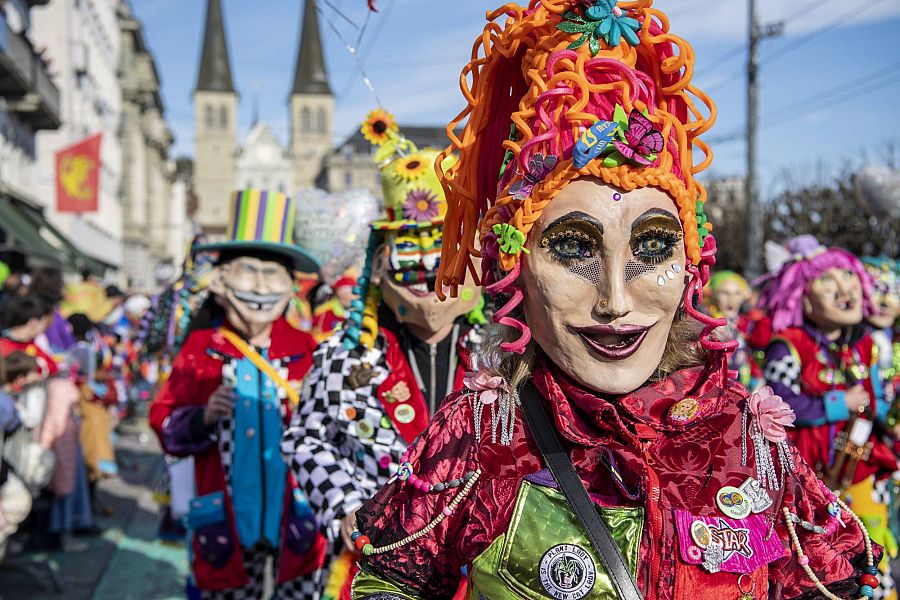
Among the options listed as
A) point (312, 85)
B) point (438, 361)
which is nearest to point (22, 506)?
point (438, 361)

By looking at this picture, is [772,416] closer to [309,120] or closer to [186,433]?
[186,433]

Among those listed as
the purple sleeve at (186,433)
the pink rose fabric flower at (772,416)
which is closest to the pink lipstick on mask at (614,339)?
the pink rose fabric flower at (772,416)

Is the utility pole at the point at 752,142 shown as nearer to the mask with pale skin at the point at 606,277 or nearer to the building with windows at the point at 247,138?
the mask with pale skin at the point at 606,277

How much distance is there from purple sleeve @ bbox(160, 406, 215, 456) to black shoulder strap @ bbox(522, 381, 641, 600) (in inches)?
92.0

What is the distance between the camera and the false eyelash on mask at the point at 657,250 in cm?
182

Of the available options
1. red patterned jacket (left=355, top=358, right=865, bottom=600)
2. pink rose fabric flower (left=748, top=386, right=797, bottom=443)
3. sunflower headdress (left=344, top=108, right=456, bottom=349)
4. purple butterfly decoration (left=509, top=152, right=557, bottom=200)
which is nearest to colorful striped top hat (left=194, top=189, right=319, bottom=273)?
sunflower headdress (left=344, top=108, right=456, bottom=349)

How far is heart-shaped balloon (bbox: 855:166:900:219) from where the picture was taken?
283 inches

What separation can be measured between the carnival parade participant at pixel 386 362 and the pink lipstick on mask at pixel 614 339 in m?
1.12

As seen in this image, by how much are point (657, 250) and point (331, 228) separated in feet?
11.8

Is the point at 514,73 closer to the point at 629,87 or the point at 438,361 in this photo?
the point at 629,87

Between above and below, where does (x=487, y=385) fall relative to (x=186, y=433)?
above

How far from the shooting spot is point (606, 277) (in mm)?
1800

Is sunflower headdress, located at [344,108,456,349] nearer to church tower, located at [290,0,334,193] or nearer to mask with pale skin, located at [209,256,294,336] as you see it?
mask with pale skin, located at [209,256,294,336]

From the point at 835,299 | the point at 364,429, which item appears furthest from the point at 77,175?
the point at 364,429
